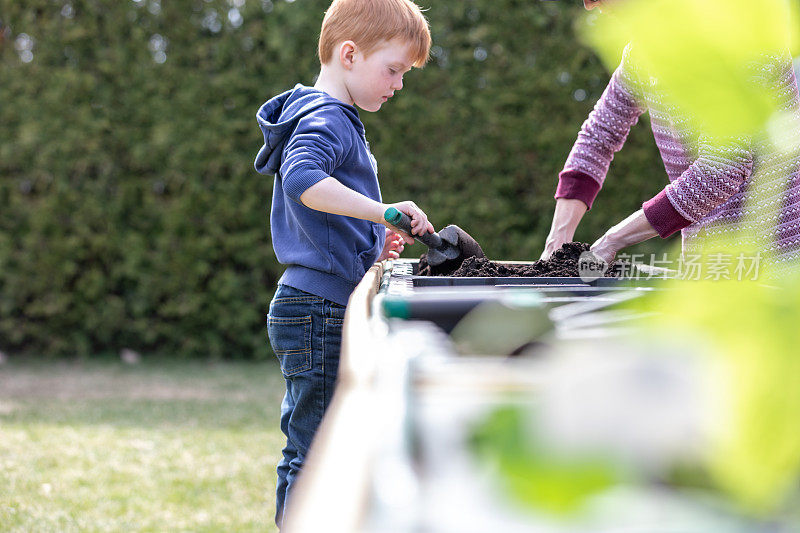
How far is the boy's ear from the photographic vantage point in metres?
1.97

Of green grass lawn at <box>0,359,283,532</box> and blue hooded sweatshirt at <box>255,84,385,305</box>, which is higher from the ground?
blue hooded sweatshirt at <box>255,84,385,305</box>

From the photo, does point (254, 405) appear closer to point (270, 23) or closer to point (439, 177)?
point (439, 177)

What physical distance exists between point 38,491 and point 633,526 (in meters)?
3.12

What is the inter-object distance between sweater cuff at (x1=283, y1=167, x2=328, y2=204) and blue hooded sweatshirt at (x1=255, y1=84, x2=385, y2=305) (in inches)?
1.7

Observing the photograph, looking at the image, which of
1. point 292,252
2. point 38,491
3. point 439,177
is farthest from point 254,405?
point 292,252

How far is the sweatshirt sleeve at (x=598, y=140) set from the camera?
7.10 feet

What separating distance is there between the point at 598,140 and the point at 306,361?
1.09 metres

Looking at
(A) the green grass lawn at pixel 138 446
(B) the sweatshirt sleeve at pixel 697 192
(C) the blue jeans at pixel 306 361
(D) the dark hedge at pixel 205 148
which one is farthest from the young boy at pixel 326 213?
(D) the dark hedge at pixel 205 148

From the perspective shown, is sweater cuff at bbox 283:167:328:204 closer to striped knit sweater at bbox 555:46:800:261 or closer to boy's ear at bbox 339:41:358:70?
boy's ear at bbox 339:41:358:70

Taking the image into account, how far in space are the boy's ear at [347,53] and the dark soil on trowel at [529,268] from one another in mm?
594

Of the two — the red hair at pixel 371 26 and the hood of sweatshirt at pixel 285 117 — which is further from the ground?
the red hair at pixel 371 26

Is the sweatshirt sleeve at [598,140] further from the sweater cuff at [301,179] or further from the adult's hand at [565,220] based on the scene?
the sweater cuff at [301,179]

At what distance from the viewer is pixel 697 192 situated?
1.66 meters

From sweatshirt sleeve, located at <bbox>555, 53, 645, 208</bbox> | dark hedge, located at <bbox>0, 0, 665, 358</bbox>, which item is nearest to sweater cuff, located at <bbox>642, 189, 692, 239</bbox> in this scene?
sweatshirt sleeve, located at <bbox>555, 53, 645, 208</bbox>
